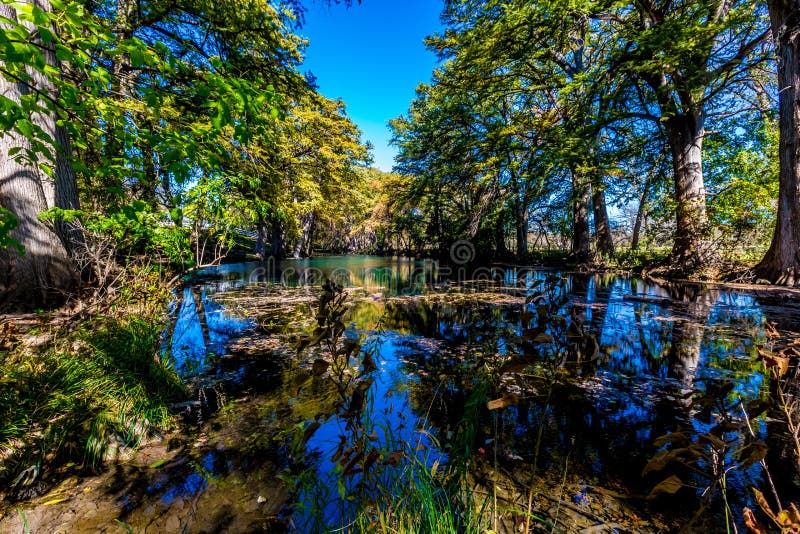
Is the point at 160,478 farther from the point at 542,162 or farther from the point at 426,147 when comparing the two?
the point at 426,147

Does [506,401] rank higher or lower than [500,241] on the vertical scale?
lower

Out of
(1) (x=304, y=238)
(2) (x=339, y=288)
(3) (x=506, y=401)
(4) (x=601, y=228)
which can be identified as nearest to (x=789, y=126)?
(4) (x=601, y=228)

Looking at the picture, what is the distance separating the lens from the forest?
1.88 meters

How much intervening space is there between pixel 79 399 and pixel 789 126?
15193mm

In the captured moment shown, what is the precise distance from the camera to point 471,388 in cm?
365

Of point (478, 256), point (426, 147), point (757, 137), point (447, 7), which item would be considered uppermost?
point (447, 7)

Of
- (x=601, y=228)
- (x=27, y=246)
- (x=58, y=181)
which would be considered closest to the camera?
(x=27, y=246)

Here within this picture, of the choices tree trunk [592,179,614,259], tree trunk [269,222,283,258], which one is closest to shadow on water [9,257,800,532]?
tree trunk [592,179,614,259]

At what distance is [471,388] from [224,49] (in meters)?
9.41

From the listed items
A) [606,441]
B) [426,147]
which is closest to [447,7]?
[426,147]

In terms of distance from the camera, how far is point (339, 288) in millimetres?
1885

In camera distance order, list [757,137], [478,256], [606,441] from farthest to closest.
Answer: [478,256]
[757,137]
[606,441]

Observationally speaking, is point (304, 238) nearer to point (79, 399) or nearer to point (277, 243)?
point (277, 243)

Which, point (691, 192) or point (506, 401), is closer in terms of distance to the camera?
point (506, 401)
